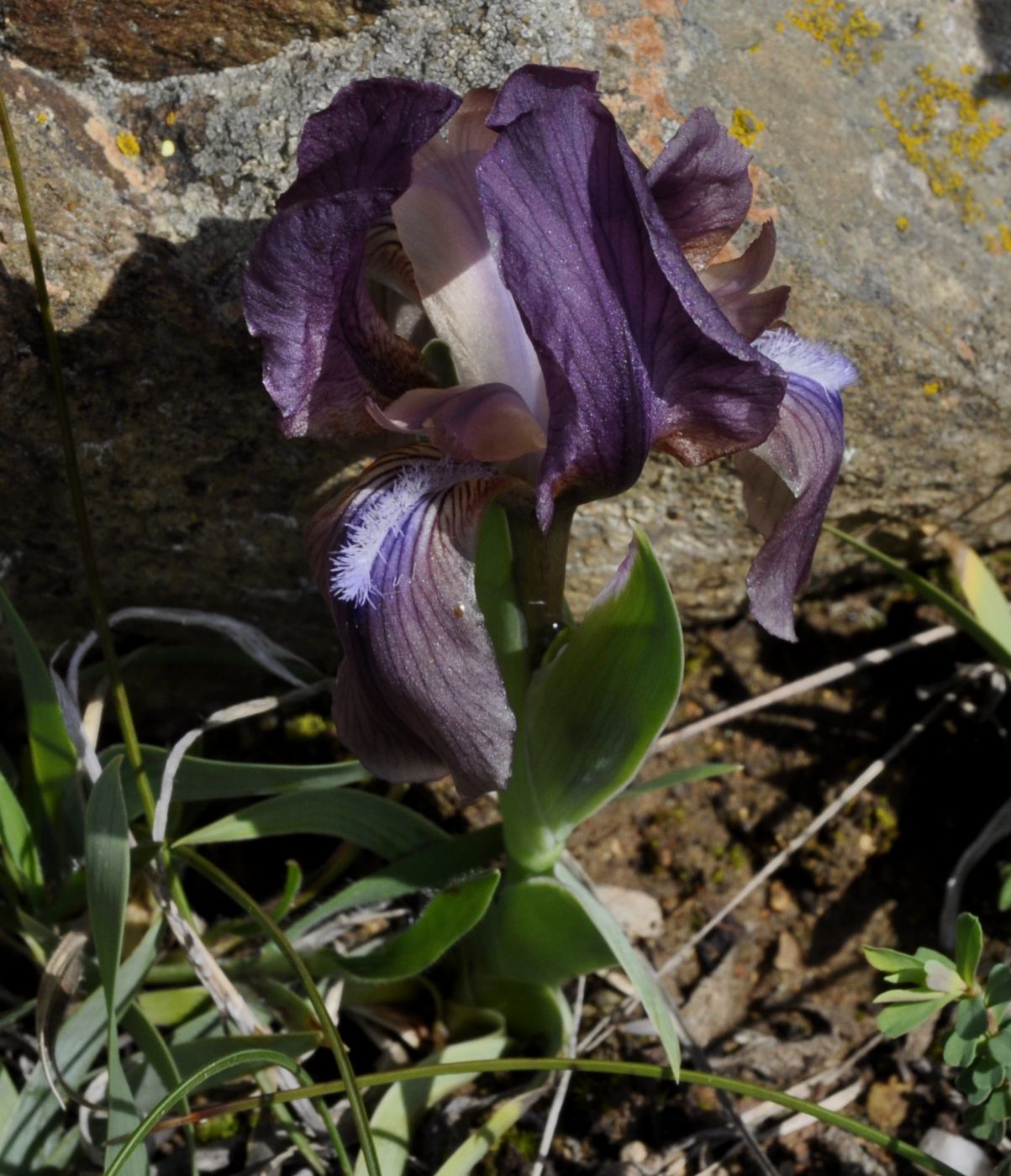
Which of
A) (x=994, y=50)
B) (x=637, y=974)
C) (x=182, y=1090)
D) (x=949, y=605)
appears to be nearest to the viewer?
(x=182, y=1090)

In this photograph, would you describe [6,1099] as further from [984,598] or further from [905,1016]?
[984,598]

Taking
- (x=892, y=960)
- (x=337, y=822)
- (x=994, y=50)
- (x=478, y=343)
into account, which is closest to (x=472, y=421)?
(x=478, y=343)

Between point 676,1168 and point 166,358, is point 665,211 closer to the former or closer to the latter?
point 166,358

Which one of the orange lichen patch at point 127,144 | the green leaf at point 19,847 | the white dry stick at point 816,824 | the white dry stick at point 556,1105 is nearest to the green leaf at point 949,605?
the white dry stick at point 816,824

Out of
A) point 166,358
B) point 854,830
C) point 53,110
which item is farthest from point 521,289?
point 854,830

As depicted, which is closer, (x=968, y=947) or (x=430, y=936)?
(x=968, y=947)

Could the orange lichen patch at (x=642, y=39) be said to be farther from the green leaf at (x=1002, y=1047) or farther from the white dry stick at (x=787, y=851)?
the green leaf at (x=1002, y=1047)
